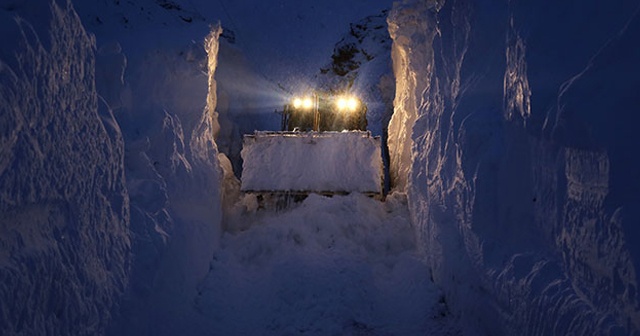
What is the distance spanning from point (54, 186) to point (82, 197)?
41 centimetres

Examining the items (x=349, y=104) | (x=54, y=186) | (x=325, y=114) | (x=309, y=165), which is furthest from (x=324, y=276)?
(x=325, y=114)

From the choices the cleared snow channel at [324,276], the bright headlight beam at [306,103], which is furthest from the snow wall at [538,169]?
the bright headlight beam at [306,103]

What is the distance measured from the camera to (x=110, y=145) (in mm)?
4109

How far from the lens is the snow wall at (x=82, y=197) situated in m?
2.54

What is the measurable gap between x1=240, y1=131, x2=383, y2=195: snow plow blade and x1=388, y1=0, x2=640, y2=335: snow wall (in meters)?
3.01

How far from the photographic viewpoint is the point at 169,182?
609 cm

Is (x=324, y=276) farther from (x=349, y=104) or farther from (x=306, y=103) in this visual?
(x=306, y=103)

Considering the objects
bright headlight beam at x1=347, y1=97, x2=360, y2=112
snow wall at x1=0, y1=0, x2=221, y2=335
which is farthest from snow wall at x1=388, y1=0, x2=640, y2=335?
bright headlight beam at x1=347, y1=97, x2=360, y2=112

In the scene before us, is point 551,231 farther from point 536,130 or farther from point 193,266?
point 193,266

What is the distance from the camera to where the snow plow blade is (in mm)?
9094

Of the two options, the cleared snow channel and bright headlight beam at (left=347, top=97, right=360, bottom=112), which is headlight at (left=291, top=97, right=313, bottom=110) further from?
the cleared snow channel

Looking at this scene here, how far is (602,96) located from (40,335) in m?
3.19

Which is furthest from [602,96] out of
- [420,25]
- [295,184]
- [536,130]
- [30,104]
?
[295,184]

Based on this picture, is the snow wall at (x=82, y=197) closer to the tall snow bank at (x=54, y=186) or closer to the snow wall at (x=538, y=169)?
the tall snow bank at (x=54, y=186)
